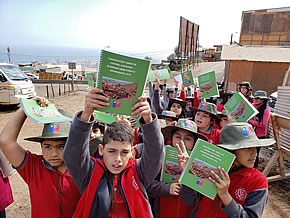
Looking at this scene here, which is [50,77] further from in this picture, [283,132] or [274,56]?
[283,132]

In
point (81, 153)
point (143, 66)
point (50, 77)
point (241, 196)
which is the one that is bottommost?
point (50, 77)

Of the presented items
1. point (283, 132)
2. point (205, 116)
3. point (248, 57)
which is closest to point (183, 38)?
point (248, 57)

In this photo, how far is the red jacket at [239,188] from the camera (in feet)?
5.66

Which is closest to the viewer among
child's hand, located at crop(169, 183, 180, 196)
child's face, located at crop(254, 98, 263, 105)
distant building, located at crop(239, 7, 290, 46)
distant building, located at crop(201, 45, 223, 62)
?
child's hand, located at crop(169, 183, 180, 196)

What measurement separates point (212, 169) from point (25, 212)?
3.23m

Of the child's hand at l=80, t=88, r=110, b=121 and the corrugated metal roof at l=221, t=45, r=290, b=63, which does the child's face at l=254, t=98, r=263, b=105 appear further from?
the corrugated metal roof at l=221, t=45, r=290, b=63

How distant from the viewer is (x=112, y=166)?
1.54 m

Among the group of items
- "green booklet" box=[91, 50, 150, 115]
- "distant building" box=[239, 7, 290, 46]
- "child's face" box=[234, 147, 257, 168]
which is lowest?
"child's face" box=[234, 147, 257, 168]

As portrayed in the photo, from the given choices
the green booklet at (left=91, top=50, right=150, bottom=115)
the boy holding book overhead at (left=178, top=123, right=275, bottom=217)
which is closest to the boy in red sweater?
the boy holding book overhead at (left=178, top=123, right=275, bottom=217)

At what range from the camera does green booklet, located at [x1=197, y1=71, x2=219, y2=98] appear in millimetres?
4207

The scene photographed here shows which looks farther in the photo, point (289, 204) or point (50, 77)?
point (50, 77)

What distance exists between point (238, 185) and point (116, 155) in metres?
1.07

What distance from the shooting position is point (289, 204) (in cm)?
366

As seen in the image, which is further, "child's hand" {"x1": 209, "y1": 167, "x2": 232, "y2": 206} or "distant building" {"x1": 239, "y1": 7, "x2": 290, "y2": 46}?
"distant building" {"x1": 239, "y1": 7, "x2": 290, "y2": 46}
